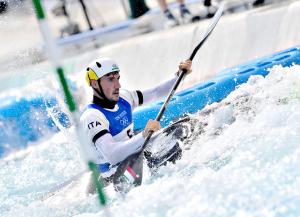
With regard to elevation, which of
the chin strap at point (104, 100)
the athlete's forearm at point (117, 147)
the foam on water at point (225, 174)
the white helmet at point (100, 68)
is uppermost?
the white helmet at point (100, 68)

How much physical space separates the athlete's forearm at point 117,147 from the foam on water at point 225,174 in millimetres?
204

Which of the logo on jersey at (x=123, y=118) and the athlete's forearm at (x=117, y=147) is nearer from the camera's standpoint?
the athlete's forearm at (x=117, y=147)

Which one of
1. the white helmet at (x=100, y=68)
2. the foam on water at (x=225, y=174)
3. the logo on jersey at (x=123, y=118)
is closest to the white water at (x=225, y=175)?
the foam on water at (x=225, y=174)

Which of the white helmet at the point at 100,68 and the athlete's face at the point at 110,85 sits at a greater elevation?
the white helmet at the point at 100,68

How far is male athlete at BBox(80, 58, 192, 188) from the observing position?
12.4 feet

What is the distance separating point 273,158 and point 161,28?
506 cm

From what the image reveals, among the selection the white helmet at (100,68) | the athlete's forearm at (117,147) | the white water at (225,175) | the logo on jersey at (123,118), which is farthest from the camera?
the logo on jersey at (123,118)

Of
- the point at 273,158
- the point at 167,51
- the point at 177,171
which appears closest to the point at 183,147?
the point at 177,171

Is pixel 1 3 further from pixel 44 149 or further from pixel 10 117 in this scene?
pixel 44 149

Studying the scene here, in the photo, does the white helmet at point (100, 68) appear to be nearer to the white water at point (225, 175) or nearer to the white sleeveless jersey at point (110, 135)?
the white sleeveless jersey at point (110, 135)

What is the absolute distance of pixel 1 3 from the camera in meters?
8.05

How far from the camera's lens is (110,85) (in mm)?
3975

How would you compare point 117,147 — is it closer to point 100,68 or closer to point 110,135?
point 110,135

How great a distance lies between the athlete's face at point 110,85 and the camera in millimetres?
3963
